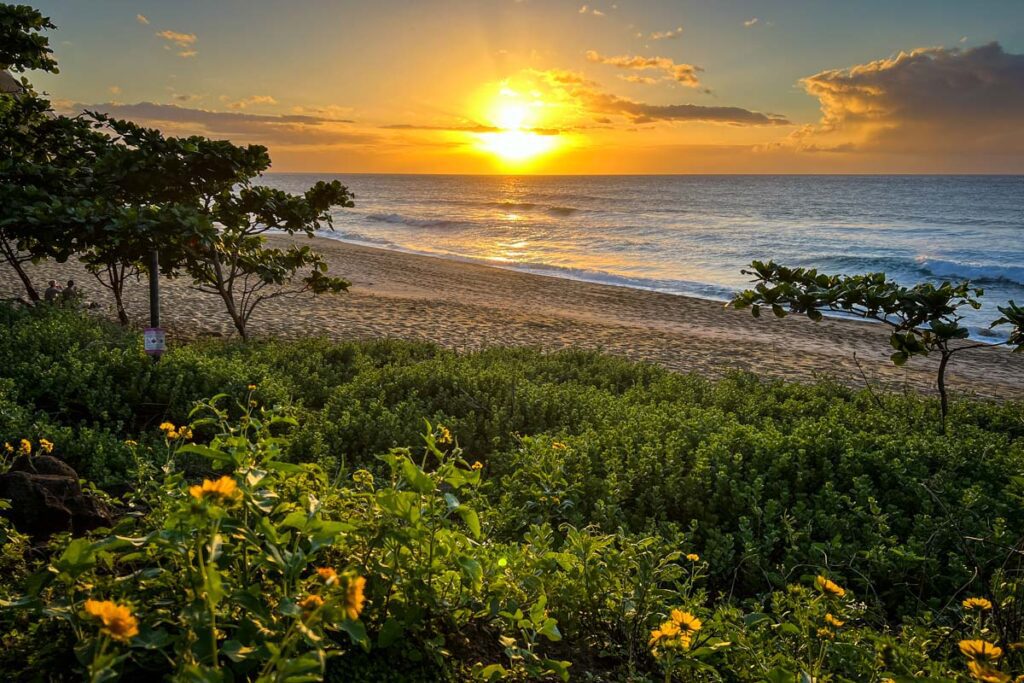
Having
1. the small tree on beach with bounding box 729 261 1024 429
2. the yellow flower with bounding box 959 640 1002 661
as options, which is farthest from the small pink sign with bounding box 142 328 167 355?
the yellow flower with bounding box 959 640 1002 661

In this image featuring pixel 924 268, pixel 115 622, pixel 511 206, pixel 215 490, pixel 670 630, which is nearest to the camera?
pixel 115 622

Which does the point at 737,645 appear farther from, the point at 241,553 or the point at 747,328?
the point at 747,328

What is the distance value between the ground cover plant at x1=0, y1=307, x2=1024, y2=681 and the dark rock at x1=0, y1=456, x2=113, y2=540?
0.10m

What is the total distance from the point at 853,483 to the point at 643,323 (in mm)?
13074

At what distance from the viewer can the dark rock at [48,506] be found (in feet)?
9.59

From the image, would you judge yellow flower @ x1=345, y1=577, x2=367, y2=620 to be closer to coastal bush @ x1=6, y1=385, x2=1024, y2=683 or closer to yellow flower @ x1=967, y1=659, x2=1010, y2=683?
coastal bush @ x1=6, y1=385, x2=1024, y2=683

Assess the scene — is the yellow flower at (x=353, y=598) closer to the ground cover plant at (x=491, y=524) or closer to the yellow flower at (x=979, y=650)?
the ground cover plant at (x=491, y=524)

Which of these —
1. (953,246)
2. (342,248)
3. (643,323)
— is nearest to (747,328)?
(643,323)

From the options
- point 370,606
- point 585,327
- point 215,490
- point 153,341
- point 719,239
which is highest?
point 719,239

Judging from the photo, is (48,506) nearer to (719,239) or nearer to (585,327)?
(585,327)

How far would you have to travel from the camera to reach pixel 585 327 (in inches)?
667

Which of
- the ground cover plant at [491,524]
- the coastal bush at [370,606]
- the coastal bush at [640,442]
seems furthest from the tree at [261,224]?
the coastal bush at [370,606]

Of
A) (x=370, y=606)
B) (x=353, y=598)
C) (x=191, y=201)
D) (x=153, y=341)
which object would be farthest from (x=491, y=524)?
(x=191, y=201)

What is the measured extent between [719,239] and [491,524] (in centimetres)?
4477
